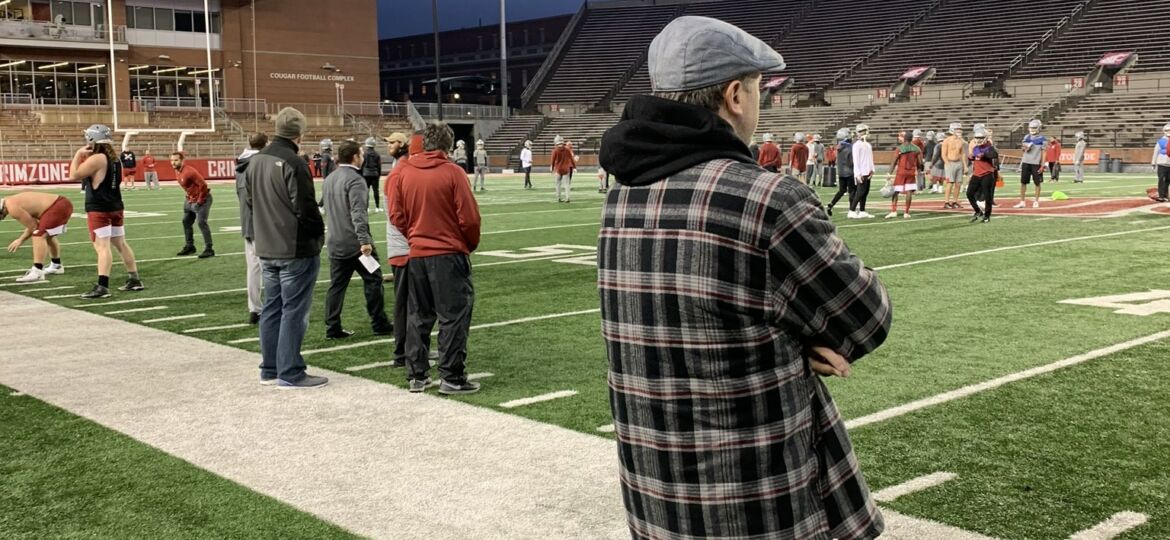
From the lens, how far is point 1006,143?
43.2m

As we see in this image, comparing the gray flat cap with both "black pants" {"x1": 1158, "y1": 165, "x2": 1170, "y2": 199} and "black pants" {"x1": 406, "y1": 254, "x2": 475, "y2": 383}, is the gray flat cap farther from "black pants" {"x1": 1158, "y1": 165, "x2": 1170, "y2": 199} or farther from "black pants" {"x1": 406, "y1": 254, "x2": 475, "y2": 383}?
"black pants" {"x1": 1158, "y1": 165, "x2": 1170, "y2": 199}

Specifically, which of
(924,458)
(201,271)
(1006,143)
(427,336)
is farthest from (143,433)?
(1006,143)

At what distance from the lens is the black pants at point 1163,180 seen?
20172 mm

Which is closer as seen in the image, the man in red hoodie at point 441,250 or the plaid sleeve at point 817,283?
the plaid sleeve at point 817,283

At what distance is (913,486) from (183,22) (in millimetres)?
61620

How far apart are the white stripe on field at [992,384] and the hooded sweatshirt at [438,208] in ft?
8.41

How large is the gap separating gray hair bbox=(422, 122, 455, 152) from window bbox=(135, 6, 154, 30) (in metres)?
57.5

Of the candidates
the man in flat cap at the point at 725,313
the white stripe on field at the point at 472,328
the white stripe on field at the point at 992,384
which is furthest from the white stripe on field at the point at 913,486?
the white stripe on field at the point at 472,328

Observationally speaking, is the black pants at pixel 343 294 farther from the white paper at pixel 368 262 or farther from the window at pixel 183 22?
the window at pixel 183 22

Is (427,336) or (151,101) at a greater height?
(151,101)

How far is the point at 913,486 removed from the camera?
183 inches

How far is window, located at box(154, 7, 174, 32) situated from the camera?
5872cm

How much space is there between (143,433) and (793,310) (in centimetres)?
478

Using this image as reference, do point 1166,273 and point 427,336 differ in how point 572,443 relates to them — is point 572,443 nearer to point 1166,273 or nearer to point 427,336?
point 427,336
